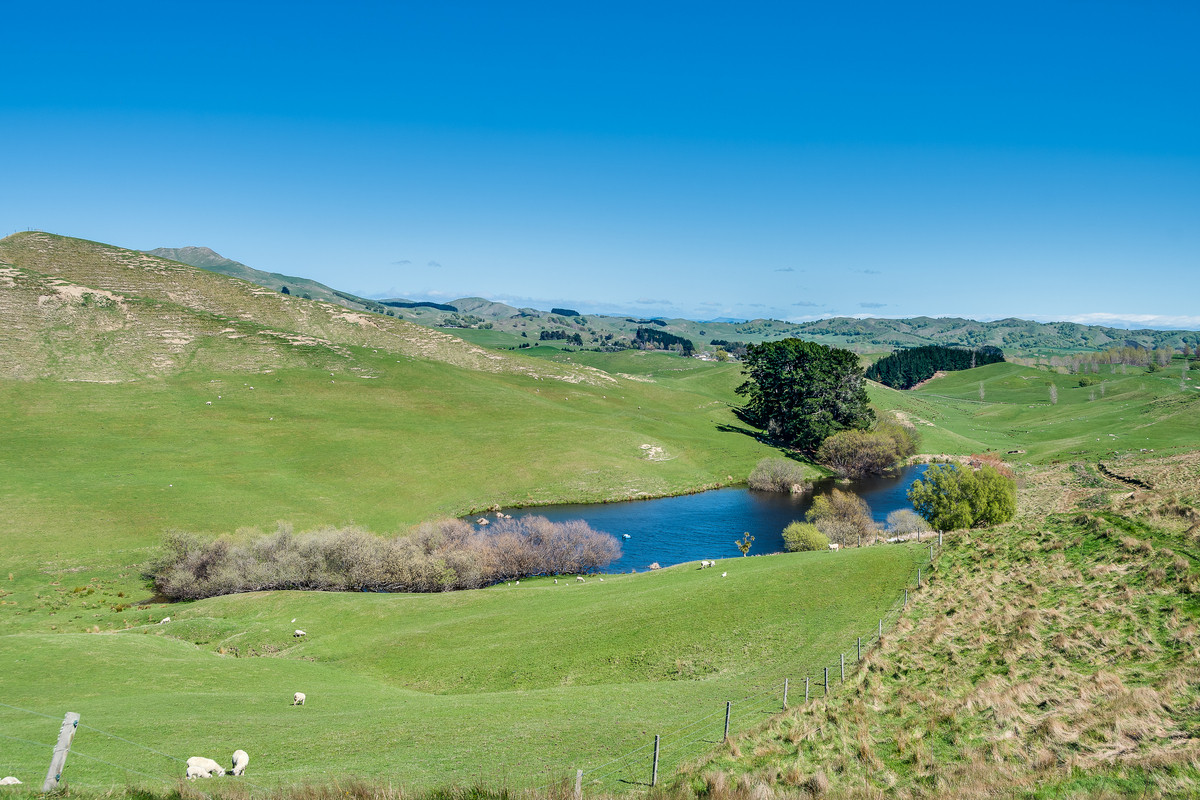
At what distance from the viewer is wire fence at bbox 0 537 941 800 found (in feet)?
51.5

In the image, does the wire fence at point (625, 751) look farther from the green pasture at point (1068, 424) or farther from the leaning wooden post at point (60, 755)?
the green pasture at point (1068, 424)

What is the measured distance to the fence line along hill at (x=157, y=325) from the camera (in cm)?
11969

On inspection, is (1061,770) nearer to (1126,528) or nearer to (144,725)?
(1126,528)

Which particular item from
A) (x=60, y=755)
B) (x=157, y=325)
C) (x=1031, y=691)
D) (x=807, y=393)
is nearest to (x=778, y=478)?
(x=807, y=393)

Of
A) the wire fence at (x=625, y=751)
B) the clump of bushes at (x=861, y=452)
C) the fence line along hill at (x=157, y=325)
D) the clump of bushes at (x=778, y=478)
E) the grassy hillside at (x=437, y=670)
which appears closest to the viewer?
the wire fence at (x=625, y=751)

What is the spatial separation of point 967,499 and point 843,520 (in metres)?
14.6

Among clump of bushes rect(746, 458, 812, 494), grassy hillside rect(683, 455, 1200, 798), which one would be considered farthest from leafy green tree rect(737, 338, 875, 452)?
grassy hillside rect(683, 455, 1200, 798)

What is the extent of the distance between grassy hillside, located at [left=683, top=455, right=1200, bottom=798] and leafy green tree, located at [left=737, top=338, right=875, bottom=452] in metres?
95.0

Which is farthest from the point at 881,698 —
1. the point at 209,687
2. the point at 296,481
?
the point at 296,481

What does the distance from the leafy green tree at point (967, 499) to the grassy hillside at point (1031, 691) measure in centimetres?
2686

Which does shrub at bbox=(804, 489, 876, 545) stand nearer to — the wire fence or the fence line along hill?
the wire fence

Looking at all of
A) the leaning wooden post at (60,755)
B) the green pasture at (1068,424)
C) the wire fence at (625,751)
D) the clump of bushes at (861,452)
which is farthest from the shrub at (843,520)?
the leaning wooden post at (60,755)

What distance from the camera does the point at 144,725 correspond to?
2095 cm

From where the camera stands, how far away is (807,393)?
429 feet
